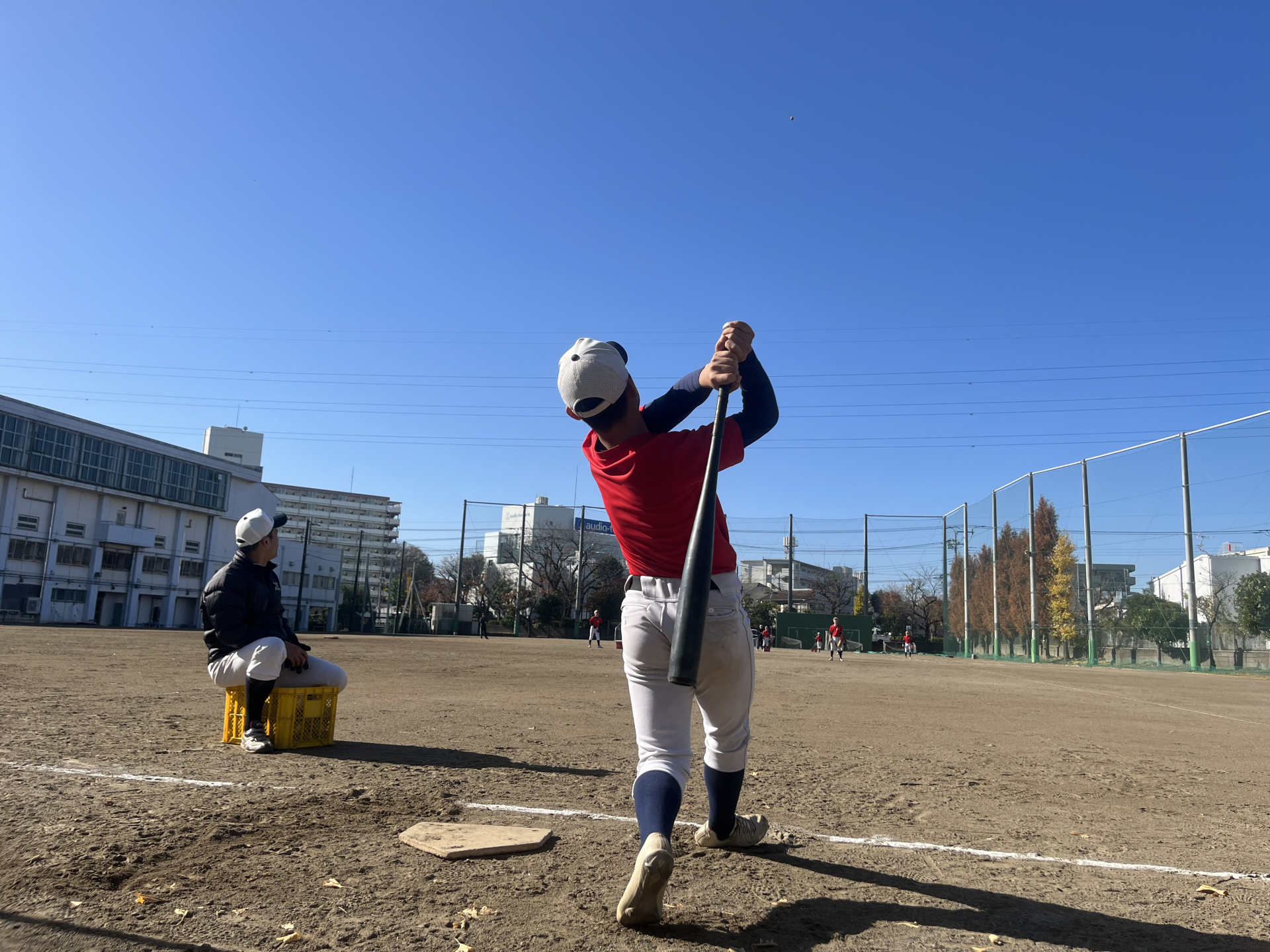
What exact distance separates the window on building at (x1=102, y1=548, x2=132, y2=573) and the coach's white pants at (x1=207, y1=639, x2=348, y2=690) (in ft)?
187

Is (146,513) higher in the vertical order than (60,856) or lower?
higher

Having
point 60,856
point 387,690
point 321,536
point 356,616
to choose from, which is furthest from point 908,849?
point 321,536

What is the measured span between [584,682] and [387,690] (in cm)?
372

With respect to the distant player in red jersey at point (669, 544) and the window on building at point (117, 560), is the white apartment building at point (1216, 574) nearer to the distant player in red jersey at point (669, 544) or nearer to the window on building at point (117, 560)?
the distant player in red jersey at point (669, 544)

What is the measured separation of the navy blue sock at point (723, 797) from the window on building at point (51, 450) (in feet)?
186

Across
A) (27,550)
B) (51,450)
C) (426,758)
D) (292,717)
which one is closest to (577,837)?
(426,758)

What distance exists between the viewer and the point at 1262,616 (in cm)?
2562

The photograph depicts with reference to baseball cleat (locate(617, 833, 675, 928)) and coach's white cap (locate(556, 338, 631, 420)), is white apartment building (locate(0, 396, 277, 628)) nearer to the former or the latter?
coach's white cap (locate(556, 338, 631, 420))

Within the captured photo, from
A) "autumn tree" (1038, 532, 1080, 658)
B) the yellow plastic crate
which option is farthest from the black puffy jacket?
"autumn tree" (1038, 532, 1080, 658)

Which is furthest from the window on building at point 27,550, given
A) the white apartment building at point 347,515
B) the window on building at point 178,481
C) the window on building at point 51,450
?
the white apartment building at point 347,515

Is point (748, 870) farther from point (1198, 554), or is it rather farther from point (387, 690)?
point (1198, 554)

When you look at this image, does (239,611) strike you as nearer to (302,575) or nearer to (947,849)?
(947,849)

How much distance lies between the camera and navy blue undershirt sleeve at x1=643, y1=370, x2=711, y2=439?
10.2 feet

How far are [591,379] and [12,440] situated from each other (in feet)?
184
